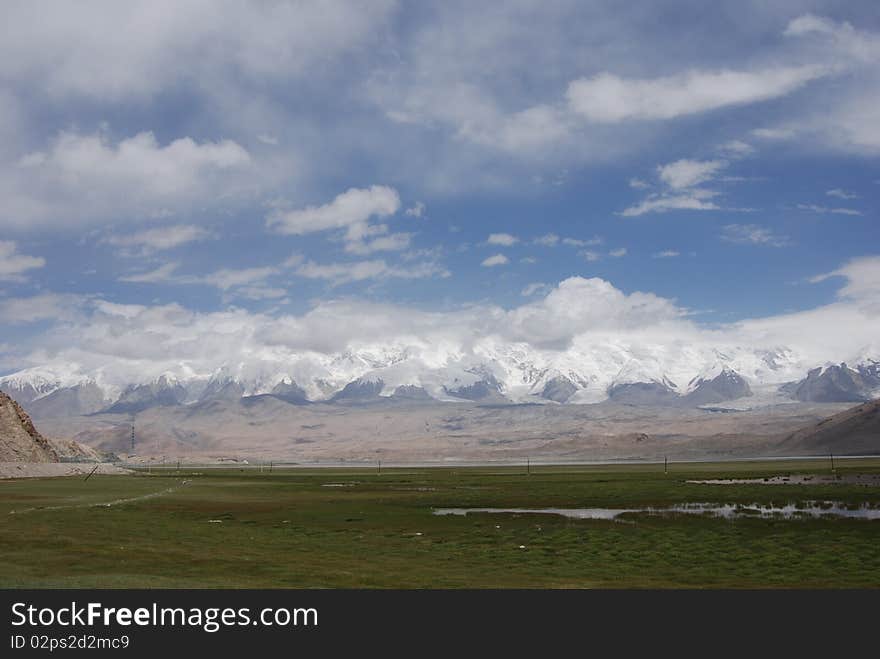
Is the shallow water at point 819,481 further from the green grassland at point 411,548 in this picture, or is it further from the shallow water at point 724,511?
the shallow water at point 724,511

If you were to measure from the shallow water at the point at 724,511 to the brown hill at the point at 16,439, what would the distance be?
11417cm

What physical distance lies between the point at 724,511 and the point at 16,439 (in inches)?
5583

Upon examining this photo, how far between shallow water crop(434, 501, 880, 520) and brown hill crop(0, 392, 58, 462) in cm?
11417

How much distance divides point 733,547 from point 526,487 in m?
66.7

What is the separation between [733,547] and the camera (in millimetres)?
42156

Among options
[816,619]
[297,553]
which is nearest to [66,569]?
[297,553]

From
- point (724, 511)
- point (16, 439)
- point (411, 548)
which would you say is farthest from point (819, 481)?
point (16, 439)

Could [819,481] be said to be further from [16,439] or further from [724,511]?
[16,439]

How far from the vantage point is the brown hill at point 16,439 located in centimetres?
15400

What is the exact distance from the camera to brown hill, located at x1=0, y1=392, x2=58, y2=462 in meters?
154

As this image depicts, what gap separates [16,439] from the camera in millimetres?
159125

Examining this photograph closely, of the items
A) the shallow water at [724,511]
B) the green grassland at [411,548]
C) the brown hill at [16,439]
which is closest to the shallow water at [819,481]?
the green grassland at [411,548]

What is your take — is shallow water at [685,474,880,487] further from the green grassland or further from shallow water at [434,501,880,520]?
shallow water at [434,501,880,520]

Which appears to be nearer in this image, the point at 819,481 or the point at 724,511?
the point at 724,511
